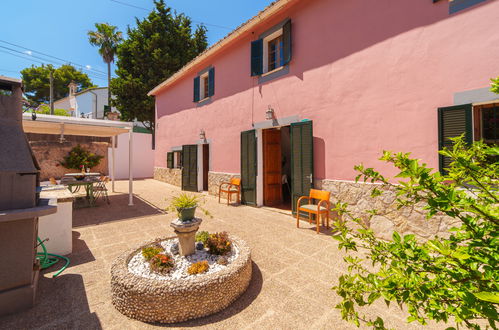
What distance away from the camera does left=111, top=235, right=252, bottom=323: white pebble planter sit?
7.23ft

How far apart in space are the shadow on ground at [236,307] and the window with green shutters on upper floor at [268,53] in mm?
5733

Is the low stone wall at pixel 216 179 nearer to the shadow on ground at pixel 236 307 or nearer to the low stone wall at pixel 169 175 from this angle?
the low stone wall at pixel 169 175

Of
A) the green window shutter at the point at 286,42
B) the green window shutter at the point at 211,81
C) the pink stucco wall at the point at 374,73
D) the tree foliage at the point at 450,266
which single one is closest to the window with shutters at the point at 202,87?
the green window shutter at the point at 211,81

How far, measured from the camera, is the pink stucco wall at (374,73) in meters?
3.66

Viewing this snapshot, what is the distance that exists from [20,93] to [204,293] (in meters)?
2.97

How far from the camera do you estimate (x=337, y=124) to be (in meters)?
5.20

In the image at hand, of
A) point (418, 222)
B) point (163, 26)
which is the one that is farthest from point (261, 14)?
point (163, 26)

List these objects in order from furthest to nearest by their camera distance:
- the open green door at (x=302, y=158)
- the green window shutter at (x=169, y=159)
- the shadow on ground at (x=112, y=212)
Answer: the green window shutter at (x=169, y=159) < the shadow on ground at (x=112, y=212) < the open green door at (x=302, y=158)

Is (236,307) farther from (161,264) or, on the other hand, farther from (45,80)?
(45,80)

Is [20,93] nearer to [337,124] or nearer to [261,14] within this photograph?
[337,124]

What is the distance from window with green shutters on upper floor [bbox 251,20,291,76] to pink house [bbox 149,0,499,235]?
33 mm

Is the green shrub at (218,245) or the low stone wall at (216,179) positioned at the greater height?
the low stone wall at (216,179)

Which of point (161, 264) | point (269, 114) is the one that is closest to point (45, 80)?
point (269, 114)

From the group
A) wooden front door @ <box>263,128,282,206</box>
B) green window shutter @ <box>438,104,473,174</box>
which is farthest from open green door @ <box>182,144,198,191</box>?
green window shutter @ <box>438,104,473,174</box>
